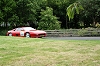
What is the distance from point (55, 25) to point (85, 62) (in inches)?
955

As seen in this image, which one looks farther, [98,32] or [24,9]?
[24,9]

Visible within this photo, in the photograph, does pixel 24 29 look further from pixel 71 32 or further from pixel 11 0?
pixel 11 0

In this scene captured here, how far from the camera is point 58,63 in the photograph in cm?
623

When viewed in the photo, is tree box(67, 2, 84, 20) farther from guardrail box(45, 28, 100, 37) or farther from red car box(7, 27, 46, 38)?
guardrail box(45, 28, 100, 37)

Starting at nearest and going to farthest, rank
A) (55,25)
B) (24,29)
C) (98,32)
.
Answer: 1. (24,29)
2. (98,32)
3. (55,25)

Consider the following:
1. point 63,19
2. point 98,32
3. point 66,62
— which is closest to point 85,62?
point 66,62

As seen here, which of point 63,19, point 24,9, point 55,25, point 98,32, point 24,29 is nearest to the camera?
point 24,29

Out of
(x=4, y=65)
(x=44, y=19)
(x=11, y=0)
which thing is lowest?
(x=4, y=65)

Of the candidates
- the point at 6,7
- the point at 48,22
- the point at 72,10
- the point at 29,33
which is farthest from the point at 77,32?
the point at 72,10

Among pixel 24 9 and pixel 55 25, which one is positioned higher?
pixel 24 9

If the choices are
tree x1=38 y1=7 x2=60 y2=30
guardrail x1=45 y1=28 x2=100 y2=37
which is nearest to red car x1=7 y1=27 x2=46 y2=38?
guardrail x1=45 y1=28 x2=100 y2=37

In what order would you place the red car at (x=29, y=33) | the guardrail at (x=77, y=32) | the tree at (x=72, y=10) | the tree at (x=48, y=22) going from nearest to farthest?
the tree at (x=72, y=10)
the red car at (x=29, y=33)
the guardrail at (x=77, y=32)
the tree at (x=48, y=22)

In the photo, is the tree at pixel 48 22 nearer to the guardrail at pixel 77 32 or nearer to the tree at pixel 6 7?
the guardrail at pixel 77 32

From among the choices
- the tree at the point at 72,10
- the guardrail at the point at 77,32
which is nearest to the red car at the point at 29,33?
the guardrail at the point at 77,32
